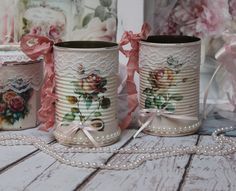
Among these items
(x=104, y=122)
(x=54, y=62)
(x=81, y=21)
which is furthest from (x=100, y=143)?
(x=81, y=21)

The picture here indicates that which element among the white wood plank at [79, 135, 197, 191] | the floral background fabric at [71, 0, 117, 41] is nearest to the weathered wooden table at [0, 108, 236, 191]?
the white wood plank at [79, 135, 197, 191]

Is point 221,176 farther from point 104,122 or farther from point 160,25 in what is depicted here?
point 160,25

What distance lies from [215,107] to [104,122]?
295 mm

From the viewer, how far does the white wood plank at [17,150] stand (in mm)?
657

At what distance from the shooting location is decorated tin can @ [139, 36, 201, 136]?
0.75 metres

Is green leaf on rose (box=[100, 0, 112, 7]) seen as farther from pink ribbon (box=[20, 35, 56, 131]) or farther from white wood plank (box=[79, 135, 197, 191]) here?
white wood plank (box=[79, 135, 197, 191])

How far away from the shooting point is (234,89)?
0.87 m

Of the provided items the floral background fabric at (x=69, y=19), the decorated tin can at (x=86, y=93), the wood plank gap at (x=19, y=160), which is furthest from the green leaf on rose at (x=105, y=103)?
the floral background fabric at (x=69, y=19)

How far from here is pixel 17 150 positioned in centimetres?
71

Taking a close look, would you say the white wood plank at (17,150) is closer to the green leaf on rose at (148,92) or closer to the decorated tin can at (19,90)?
the decorated tin can at (19,90)

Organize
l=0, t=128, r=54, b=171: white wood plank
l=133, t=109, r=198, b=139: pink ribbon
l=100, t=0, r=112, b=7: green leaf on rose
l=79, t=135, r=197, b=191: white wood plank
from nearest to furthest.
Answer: l=79, t=135, r=197, b=191: white wood plank → l=0, t=128, r=54, b=171: white wood plank → l=133, t=109, r=198, b=139: pink ribbon → l=100, t=0, r=112, b=7: green leaf on rose

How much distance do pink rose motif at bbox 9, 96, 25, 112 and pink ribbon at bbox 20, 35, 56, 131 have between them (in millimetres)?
33

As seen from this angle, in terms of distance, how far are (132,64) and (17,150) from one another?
9.0 inches

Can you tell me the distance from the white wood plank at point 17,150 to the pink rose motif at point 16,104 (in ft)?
0.13
